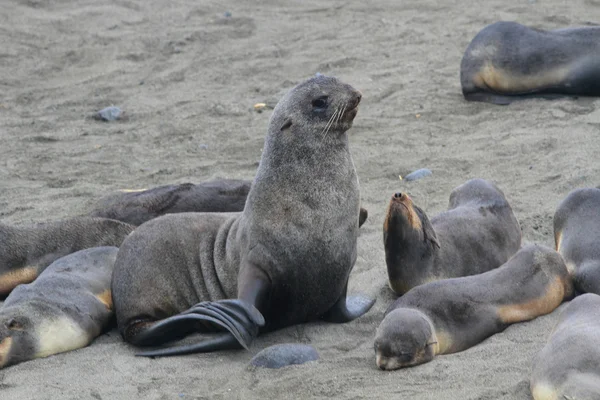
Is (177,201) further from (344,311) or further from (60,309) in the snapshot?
(344,311)

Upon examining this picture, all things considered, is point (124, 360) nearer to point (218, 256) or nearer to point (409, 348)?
point (218, 256)

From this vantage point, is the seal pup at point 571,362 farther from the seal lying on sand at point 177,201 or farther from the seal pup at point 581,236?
the seal lying on sand at point 177,201

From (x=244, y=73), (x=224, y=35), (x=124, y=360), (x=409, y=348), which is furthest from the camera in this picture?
(x=224, y=35)

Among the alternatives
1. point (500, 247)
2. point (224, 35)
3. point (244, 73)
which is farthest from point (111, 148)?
point (500, 247)

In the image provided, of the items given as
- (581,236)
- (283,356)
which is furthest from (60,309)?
(581,236)

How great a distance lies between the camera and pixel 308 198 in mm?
5664

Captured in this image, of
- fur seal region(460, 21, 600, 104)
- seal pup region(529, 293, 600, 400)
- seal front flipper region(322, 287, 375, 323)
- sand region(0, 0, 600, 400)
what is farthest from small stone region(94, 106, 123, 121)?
seal pup region(529, 293, 600, 400)

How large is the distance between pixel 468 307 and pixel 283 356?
84 centimetres

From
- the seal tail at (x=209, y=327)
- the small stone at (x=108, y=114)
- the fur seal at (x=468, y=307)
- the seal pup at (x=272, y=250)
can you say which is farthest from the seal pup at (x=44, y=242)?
the small stone at (x=108, y=114)

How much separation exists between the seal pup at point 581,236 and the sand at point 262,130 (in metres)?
0.37

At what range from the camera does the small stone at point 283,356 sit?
5004 millimetres

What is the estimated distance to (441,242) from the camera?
238 inches

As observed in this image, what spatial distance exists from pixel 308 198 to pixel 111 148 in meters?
3.51

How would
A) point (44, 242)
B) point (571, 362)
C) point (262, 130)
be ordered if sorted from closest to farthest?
point (571, 362)
point (44, 242)
point (262, 130)
